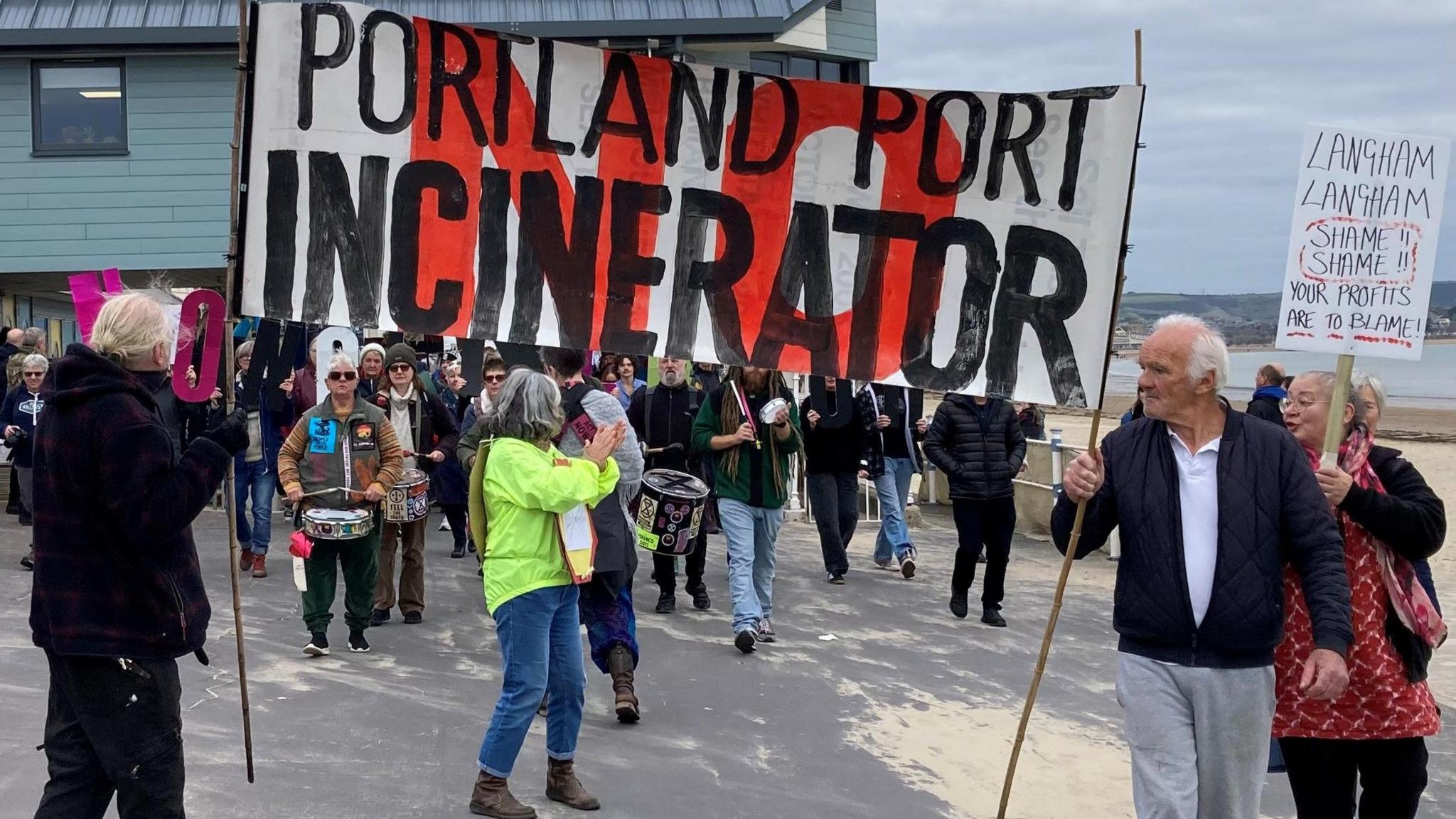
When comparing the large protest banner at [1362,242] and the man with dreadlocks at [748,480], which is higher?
the large protest banner at [1362,242]

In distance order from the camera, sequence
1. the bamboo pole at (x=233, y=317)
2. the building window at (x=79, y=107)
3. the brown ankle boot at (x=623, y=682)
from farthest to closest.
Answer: the building window at (x=79, y=107) → the brown ankle boot at (x=623, y=682) → the bamboo pole at (x=233, y=317)

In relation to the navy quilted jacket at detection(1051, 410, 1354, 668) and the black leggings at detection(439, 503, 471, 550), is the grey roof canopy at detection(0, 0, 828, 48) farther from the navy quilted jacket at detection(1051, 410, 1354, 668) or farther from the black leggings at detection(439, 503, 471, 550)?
the navy quilted jacket at detection(1051, 410, 1354, 668)

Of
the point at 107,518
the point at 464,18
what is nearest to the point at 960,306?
the point at 107,518

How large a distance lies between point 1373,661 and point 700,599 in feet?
23.0

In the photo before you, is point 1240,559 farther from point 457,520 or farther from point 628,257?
point 457,520

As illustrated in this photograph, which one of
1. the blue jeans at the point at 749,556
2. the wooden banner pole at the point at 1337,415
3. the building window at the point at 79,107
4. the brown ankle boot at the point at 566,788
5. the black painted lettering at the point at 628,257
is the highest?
the building window at the point at 79,107

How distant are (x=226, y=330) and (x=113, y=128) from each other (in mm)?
17586

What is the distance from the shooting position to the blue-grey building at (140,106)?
20.7 m

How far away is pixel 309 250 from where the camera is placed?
595 cm

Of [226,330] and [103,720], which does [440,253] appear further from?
[103,720]

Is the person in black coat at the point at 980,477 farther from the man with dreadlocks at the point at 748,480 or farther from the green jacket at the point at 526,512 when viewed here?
the green jacket at the point at 526,512

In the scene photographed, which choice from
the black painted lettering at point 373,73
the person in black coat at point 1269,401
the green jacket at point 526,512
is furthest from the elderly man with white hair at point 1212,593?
the person in black coat at point 1269,401

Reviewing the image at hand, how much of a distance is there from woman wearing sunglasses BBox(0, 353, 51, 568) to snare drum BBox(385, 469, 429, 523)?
13.9 ft

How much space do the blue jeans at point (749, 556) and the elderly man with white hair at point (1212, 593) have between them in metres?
5.36
